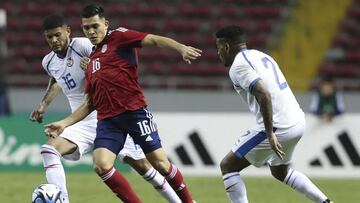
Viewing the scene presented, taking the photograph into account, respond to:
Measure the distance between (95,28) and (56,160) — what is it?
50.8 inches

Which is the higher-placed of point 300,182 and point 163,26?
point 300,182

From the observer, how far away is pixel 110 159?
28.6 ft

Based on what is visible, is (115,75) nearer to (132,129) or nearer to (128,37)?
(128,37)

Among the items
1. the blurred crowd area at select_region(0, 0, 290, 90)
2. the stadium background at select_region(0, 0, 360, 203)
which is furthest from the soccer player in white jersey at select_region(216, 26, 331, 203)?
the blurred crowd area at select_region(0, 0, 290, 90)

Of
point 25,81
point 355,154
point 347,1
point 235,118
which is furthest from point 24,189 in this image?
point 347,1

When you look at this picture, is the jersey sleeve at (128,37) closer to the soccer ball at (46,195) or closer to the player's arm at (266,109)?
the player's arm at (266,109)

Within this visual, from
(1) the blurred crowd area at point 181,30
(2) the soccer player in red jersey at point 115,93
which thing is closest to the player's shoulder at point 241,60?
(2) the soccer player in red jersey at point 115,93

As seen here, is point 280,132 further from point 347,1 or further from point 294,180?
point 347,1

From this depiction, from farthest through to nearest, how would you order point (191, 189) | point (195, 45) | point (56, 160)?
point (195, 45) → point (191, 189) → point (56, 160)

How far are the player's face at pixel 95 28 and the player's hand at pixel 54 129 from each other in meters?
0.82

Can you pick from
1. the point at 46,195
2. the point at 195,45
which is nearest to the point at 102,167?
the point at 46,195

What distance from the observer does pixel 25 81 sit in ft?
75.1

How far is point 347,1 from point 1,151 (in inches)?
451

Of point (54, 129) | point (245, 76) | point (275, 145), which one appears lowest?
point (275, 145)
